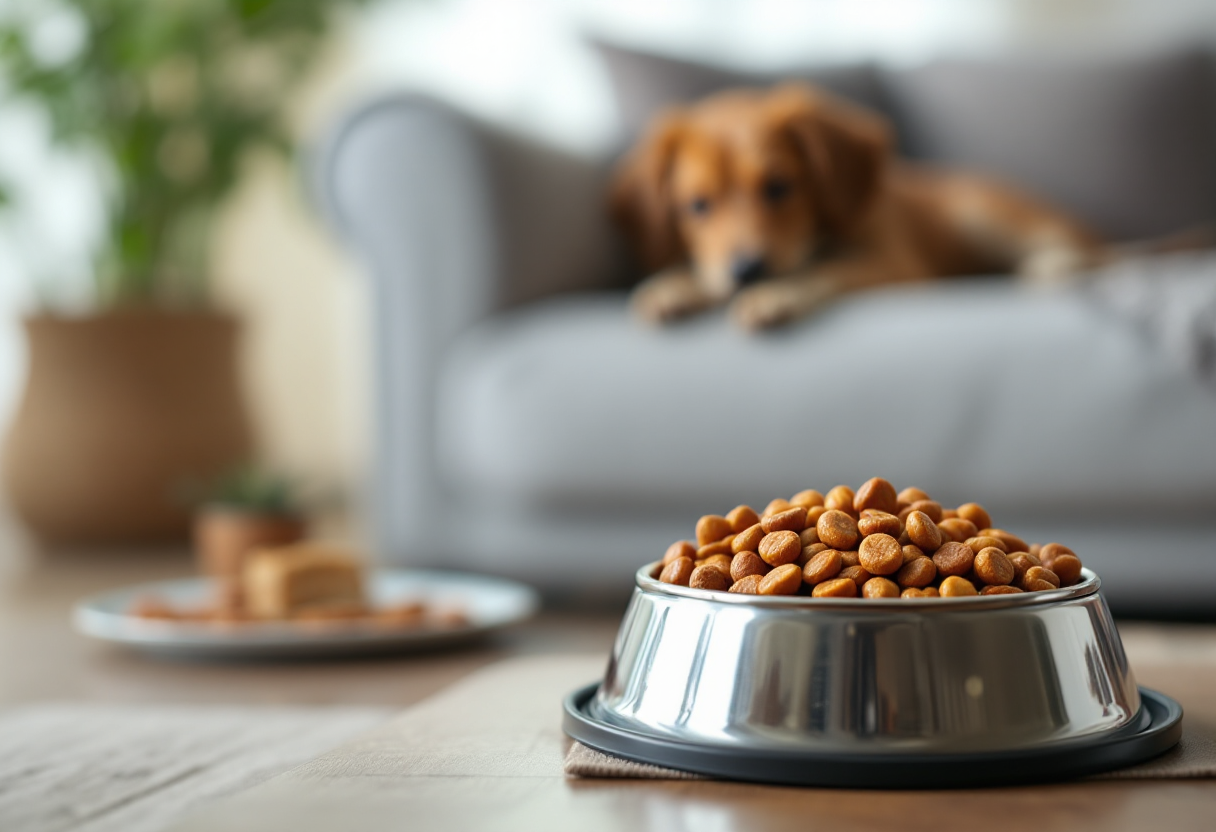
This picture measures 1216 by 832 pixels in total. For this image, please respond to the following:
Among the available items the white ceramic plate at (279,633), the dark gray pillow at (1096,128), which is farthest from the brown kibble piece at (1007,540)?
the dark gray pillow at (1096,128)

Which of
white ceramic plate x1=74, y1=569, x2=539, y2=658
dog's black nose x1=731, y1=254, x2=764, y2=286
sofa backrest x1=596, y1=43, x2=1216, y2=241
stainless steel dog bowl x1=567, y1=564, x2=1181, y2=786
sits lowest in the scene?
white ceramic plate x1=74, y1=569, x2=539, y2=658

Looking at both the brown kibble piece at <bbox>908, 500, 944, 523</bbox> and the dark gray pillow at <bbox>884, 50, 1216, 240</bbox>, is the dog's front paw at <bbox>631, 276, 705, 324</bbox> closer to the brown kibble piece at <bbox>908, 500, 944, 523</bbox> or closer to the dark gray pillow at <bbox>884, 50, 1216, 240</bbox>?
the dark gray pillow at <bbox>884, 50, 1216, 240</bbox>

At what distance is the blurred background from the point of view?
1.88 m

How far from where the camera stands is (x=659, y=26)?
4027 millimetres

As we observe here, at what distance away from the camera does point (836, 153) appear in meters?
2.35

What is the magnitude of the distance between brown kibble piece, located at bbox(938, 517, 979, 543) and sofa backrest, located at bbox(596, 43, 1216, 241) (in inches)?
70.4

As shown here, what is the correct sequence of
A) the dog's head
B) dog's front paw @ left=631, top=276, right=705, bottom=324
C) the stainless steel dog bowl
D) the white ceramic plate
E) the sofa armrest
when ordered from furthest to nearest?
1. the dog's head
2. the sofa armrest
3. dog's front paw @ left=631, top=276, right=705, bottom=324
4. the white ceramic plate
5. the stainless steel dog bowl

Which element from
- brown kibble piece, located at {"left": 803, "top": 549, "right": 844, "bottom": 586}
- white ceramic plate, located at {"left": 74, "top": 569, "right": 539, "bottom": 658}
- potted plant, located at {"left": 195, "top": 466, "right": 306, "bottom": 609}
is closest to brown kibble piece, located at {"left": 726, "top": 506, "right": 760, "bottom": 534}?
brown kibble piece, located at {"left": 803, "top": 549, "right": 844, "bottom": 586}

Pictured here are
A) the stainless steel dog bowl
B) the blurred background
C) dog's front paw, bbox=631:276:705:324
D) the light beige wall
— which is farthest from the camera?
the light beige wall

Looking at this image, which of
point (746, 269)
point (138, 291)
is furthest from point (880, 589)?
point (138, 291)

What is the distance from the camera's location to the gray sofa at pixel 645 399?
5.84ft

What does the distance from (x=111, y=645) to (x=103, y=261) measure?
68.8 inches

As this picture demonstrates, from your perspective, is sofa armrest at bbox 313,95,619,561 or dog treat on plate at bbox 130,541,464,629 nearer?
dog treat on plate at bbox 130,541,464,629

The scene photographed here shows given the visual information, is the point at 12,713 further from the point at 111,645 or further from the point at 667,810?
the point at 667,810
